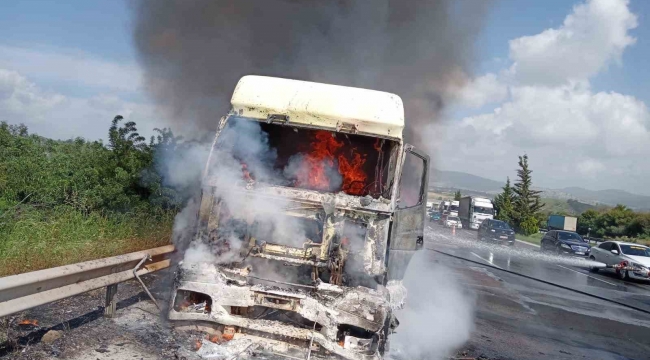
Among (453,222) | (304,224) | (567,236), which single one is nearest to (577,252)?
(567,236)

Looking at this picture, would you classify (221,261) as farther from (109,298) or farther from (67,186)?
(67,186)

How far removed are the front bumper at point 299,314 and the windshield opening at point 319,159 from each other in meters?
1.74

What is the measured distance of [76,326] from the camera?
503 centimetres

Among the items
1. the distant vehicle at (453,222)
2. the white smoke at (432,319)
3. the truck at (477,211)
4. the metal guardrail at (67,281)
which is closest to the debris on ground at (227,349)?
the metal guardrail at (67,281)

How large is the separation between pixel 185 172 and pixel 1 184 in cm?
427

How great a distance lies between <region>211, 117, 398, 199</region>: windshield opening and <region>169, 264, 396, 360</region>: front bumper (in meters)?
1.74

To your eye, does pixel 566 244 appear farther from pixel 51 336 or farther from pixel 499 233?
pixel 51 336

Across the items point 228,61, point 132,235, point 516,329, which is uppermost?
point 228,61

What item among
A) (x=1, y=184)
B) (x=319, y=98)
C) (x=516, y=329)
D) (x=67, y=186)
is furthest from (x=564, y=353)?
(x=1, y=184)

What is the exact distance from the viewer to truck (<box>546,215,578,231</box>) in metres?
52.9

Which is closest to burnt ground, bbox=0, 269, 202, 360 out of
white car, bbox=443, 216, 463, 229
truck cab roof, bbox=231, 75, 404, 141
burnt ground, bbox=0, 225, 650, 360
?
burnt ground, bbox=0, 225, 650, 360

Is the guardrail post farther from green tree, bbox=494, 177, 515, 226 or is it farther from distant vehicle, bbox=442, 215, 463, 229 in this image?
green tree, bbox=494, 177, 515, 226

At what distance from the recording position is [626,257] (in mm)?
19188

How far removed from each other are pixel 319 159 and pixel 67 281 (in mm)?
3128
